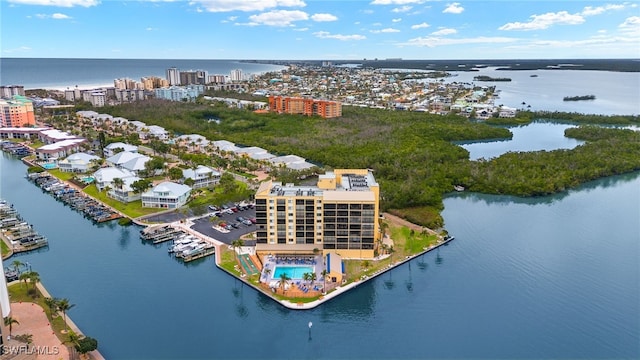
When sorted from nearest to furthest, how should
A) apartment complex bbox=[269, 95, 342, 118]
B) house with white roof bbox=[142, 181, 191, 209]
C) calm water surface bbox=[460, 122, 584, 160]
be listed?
house with white roof bbox=[142, 181, 191, 209]
calm water surface bbox=[460, 122, 584, 160]
apartment complex bbox=[269, 95, 342, 118]

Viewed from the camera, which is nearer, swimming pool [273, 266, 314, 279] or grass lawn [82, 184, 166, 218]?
swimming pool [273, 266, 314, 279]

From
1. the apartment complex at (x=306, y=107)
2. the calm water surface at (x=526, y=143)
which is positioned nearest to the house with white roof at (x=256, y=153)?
the calm water surface at (x=526, y=143)

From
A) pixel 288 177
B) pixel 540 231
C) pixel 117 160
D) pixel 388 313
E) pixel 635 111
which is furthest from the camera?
pixel 635 111

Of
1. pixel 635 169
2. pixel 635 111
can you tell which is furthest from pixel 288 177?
pixel 635 111

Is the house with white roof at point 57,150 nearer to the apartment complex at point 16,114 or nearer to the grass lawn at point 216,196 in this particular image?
the apartment complex at point 16,114

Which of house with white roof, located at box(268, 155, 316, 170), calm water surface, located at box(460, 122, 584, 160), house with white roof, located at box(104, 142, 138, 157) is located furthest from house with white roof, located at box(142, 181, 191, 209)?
calm water surface, located at box(460, 122, 584, 160)

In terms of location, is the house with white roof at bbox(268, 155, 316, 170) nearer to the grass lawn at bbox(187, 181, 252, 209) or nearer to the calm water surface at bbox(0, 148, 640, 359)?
the grass lawn at bbox(187, 181, 252, 209)

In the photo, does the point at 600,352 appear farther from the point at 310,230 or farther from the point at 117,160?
the point at 117,160

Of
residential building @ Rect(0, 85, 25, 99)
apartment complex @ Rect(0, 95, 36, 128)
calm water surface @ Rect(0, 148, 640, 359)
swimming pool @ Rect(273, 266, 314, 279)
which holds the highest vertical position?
residential building @ Rect(0, 85, 25, 99)
